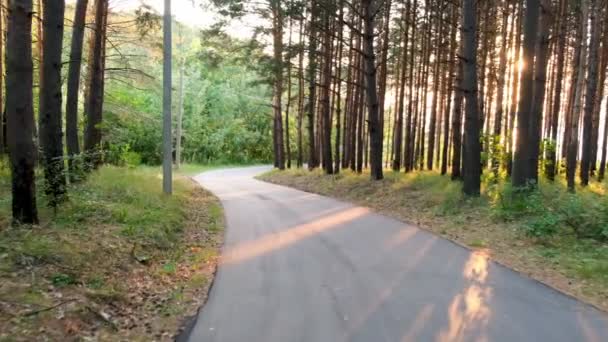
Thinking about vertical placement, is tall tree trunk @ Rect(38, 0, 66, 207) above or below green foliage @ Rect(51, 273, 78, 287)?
above

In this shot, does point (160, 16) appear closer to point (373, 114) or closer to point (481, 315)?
point (373, 114)

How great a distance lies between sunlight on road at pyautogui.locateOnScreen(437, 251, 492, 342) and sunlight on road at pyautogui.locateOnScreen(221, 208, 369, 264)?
3.68 metres

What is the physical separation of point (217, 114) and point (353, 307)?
178ft

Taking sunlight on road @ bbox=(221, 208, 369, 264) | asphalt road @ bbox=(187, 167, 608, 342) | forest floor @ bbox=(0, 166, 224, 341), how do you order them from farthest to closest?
sunlight on road @ bbox=(221, 208, 369, 264), asphalt road @ bbox=(187, 167, 608, 342), forest floor @ bbox=(0, 166, 224, 341)

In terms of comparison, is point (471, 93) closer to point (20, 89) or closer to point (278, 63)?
point (20, 89)

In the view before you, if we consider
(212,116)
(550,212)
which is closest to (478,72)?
(550,212)

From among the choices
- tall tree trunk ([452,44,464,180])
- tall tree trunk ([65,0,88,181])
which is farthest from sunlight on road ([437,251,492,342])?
tall tree trunk ([65,0,88,181])

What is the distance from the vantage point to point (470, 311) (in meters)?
5.94

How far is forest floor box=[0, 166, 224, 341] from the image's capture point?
512cm

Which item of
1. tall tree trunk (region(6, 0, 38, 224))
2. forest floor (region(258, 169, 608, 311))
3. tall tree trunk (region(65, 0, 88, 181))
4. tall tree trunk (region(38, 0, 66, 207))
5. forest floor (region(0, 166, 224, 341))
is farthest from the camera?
tall tree trunk (region(65, 0, 88, 181))

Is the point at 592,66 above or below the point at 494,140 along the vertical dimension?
above

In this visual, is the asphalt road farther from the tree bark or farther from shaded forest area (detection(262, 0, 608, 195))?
the tree bark

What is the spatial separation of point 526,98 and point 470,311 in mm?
9383

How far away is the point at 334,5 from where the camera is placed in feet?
73.2
